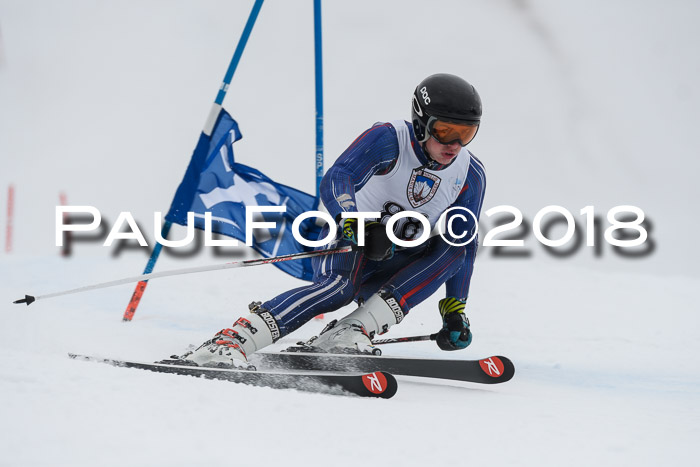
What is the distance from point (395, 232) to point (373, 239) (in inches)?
18.6

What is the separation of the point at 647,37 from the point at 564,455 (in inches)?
646

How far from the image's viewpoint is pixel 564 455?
5.68 ft

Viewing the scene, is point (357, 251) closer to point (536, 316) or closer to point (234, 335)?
point (234, 335)

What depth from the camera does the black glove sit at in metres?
2.68

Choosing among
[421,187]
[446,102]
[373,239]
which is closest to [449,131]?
[446,102]

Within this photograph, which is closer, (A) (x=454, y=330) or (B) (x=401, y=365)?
(B) (x=401, y=365)

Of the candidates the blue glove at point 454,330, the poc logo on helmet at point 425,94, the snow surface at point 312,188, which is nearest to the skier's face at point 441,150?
the poc logo on helmet at point 425,94

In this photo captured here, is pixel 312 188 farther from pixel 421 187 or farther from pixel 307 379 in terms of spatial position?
pixel 307 379

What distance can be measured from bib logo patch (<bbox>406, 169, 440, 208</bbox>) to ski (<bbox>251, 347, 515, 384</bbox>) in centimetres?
71

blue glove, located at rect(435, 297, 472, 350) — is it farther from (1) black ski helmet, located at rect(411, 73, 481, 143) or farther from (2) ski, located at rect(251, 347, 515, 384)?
(1) black ski helmet, located at rect(411, 73, 481, 143)

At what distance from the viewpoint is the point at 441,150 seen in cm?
286

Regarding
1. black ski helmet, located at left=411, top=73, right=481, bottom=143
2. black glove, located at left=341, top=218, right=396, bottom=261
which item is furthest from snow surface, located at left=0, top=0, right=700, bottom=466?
black ski helmet, located at left=411, top=73, right=481, bottom=143

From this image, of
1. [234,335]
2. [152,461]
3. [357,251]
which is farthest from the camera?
[357,251]

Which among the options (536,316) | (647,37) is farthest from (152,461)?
(647,37)
